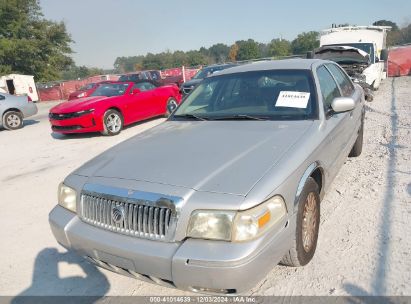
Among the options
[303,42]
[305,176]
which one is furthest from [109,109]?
[303,42]

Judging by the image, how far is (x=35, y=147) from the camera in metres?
8.78

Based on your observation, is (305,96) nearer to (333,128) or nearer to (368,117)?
(333,128)

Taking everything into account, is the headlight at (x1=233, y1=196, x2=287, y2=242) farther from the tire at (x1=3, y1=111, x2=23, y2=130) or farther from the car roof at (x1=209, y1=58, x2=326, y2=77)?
the tire at (x1=3, y1=111, x2=23, y2=130)

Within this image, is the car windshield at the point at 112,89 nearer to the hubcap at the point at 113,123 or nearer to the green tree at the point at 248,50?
the hubcap at the point at 113,123

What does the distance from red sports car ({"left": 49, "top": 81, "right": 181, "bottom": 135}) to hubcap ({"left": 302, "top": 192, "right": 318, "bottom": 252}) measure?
701cm

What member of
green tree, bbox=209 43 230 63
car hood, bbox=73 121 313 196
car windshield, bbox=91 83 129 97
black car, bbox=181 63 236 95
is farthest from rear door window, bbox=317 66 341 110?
green tree, bbox=209 43 230 63

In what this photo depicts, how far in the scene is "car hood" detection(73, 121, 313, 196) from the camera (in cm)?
234

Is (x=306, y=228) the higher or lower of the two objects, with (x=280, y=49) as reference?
lower

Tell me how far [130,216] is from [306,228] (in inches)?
53.7

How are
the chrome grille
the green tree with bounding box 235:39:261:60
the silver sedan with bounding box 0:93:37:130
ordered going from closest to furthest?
the chrome grille < the silver sedan with bounding box 0:93:37:130 < the green tree with bounding box 235:39:261:60

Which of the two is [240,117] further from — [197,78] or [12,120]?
[12,120]

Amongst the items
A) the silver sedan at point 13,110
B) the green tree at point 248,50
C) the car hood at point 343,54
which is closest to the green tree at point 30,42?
the silver sedan at point 13,110

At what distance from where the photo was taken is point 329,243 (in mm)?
3148

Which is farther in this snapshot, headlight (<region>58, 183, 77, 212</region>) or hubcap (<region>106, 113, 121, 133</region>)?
hubcap (<region>106, 113, 121, 133</region>)
